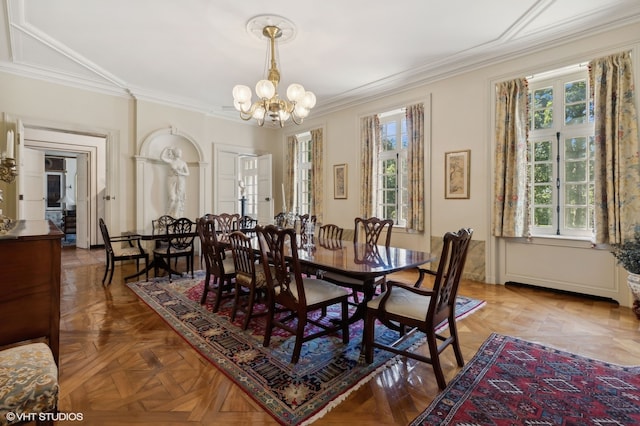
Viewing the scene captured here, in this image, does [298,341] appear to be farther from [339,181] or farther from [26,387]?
[339,181]

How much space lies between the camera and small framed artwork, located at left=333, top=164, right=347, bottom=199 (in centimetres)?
602

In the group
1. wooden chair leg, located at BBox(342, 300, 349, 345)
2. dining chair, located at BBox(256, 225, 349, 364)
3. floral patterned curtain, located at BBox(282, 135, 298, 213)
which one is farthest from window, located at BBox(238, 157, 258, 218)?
wooden chair leg, located at BBox(342, 300, 349, 345)

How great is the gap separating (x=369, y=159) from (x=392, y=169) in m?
0.44

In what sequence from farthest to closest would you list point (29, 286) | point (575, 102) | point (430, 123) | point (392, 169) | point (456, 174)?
point (392, 169) < point (430, 123) < point (456, 174) < point (575, 102) < point (29, 286)

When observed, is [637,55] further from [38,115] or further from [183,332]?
[38,115]

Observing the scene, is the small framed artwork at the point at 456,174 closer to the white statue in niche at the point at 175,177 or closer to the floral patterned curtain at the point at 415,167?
the floral patterned curtain at the point at 415,167

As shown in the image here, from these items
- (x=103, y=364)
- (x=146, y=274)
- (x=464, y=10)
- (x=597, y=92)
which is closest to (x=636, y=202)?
(x=597, y=92)

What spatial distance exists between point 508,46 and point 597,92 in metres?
1.12

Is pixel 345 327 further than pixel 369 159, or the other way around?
pixel 369 159

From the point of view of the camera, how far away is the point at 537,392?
184 centimetres

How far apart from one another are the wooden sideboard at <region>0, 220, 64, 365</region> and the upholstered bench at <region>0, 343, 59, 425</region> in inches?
11.1

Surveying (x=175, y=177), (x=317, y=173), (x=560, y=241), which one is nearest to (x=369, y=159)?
(x=317, y=173)

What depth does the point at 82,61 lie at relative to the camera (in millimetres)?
4340

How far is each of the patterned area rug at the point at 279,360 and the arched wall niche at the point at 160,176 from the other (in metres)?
2.90
